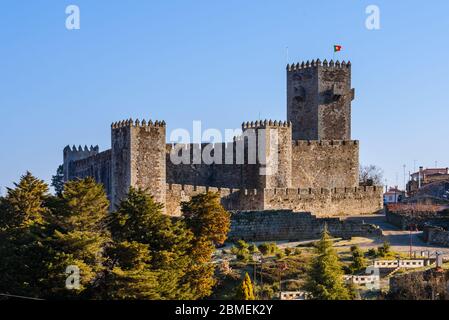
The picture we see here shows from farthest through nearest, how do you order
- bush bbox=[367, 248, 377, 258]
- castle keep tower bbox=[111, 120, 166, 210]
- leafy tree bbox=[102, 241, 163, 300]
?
castle keep tower bbox=[111, 120, 166, 210]
bush bbox=[367, 248, 377, 258]
leafy tree bbox=[102, 241, 163, 300]

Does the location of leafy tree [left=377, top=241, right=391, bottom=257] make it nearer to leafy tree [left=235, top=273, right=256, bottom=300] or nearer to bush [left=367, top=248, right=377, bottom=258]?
bush [left=367, top=248, right=377, bottom=258]

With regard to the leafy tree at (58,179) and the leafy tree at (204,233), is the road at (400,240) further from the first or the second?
the leafy tree at (58,179)

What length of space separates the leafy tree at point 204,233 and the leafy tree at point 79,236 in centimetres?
422

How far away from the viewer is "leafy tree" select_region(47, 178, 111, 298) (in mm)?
46062

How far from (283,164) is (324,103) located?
8.74m

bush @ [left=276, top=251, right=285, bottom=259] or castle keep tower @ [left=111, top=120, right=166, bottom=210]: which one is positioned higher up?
castle keep tower @ [left=111, top=120, right=166, bottom=210]

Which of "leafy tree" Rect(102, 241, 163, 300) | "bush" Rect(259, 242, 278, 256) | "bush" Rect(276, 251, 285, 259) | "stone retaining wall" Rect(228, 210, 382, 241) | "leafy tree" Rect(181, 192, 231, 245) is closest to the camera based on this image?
"leafy tree" Rect(102, 241, 163, 300)

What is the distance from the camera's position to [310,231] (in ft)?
200

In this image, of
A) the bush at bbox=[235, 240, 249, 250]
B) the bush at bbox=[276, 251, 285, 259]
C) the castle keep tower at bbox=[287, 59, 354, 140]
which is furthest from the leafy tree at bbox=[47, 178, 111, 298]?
the castle keep tower at bbox=[287, 59, 354, 140]

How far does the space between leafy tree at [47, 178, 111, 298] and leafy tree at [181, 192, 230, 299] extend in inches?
166

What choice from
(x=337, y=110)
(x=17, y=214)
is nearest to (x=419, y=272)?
(x=17, y=214)

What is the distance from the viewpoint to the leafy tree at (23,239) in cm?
4666
